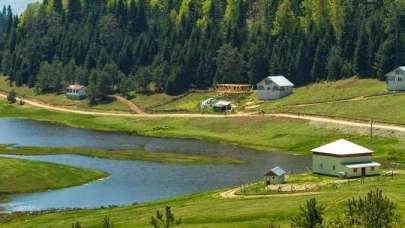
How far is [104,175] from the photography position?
123 metres

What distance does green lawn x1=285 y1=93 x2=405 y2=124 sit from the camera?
530 ft

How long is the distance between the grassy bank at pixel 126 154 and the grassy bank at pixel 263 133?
1855 cm

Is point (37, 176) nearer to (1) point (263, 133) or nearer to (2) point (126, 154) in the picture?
(2) point (126, 154)

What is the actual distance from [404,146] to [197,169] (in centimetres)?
3512

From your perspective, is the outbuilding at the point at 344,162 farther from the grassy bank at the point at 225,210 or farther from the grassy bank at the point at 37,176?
the grassy bank at the point at 37,176

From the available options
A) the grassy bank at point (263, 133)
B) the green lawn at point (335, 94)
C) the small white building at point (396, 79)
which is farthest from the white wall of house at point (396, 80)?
the grassy bank at point (263, 133)

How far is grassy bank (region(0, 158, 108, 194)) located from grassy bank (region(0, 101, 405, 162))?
45058 mm

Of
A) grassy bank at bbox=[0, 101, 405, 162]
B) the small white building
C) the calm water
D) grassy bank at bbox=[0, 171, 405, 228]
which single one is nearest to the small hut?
grassy bank at bbox=[0, 171, 405, 228]

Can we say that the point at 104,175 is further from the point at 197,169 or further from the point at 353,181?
the point at 353,181

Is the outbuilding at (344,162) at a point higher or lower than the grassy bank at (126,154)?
higher

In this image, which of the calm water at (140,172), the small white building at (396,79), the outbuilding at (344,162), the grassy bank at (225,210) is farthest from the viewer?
the small white building at (396,79)

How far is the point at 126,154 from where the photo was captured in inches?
5846

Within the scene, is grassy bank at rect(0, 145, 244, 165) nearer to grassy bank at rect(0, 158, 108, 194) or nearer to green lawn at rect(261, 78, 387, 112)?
grassy bank at rect(0, 158, 108, 194)

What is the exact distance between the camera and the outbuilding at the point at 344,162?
4126 inches
